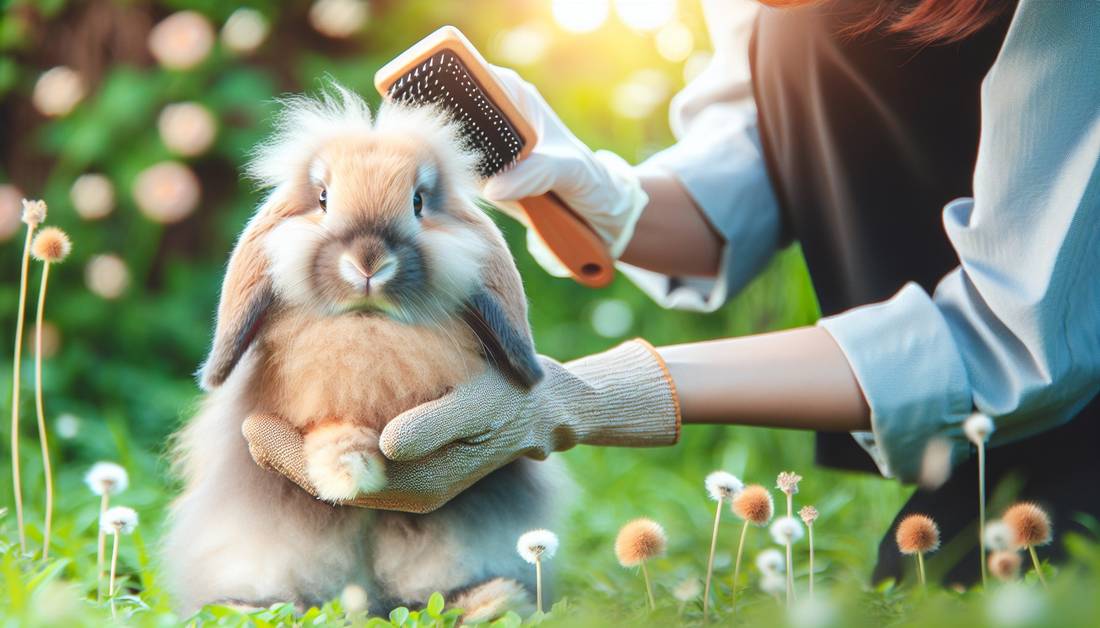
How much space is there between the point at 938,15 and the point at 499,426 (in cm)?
91

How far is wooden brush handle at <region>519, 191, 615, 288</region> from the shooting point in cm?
196

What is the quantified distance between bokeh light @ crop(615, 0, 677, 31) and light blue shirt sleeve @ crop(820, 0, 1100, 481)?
1991mm

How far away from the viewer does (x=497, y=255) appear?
5.10 feet

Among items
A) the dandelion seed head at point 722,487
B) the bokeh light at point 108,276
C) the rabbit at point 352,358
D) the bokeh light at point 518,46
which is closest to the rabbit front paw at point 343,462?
the rabbit at point 352,358

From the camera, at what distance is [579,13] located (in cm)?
353

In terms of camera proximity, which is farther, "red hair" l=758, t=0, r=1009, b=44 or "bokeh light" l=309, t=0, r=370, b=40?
"bokeh light" l=309, t=0, r=370, b=40

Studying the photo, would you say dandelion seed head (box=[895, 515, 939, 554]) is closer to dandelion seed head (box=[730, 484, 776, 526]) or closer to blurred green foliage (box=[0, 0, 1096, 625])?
dandelion seed head (box=[730, 484, 776, 526])

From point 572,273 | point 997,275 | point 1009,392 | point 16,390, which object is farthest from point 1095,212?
point 16,390

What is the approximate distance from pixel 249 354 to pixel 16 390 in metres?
0.55

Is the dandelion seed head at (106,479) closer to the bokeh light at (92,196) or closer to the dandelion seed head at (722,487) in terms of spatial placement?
the dandelion seed head at (722,487)

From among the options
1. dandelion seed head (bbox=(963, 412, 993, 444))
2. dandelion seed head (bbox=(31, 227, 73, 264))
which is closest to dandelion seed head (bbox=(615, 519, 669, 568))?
dandelion seed head (bbox=(963, 412, 993, 444))

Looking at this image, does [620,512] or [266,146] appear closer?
[266,146]

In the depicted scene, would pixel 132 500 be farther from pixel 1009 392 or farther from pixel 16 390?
pixel 1009 392

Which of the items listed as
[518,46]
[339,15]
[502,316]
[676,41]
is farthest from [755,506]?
[676,41]
